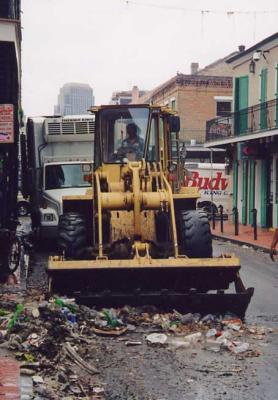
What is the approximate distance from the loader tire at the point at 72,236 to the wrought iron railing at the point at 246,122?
14.0 meters

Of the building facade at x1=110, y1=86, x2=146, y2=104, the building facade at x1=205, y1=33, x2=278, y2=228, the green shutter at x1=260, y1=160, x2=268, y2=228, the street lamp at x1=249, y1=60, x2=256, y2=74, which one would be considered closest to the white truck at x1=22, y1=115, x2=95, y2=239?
the building facade at x1=205, y1=33, x2=278, y2=228

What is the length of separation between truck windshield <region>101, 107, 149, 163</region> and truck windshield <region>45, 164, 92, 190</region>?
696cm

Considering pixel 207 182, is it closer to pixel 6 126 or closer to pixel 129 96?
pixel 6 126

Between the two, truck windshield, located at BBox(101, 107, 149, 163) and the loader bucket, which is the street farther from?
truck windshield, located at BBox(101, 107, 149, 163)

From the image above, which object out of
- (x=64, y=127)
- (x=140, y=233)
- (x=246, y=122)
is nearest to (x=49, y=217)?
(x=64, y=127)

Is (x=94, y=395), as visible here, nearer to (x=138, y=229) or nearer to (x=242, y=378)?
(x=242, y=378)

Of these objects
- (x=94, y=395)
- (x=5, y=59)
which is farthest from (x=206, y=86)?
(x=94, y=395)

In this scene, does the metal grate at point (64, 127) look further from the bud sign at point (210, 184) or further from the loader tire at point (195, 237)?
the bud sign at point (210, 184)

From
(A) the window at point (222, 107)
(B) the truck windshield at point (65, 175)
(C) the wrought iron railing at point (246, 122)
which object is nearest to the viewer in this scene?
(B) the truck windshield at point (65, 175)

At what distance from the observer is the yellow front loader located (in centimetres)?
973

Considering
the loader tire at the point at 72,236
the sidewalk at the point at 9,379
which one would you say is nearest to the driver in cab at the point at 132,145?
the loader tire at the point at 72,236

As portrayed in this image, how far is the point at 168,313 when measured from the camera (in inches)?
382

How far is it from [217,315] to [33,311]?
8.08ft

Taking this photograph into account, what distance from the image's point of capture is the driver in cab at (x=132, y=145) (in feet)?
37.6
